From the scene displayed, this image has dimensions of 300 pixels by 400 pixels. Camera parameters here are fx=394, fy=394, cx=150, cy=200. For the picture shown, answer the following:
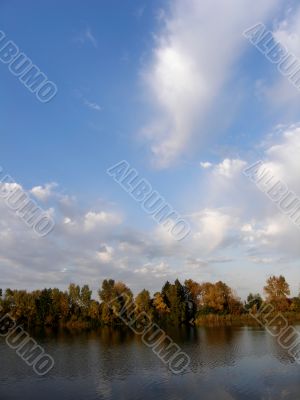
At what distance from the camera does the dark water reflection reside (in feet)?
93.7

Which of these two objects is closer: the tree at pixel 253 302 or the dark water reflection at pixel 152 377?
the dark water reflection at pixel 152 377

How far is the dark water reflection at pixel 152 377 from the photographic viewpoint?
28547 mm

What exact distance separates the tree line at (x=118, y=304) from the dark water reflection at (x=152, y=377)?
63.8 metres

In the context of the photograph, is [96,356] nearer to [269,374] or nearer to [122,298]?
[269,374]

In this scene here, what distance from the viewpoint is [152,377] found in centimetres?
3425

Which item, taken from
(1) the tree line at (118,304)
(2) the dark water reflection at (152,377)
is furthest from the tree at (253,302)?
(2) the dark water reflection at (152,377)

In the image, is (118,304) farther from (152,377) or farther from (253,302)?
(152,377)

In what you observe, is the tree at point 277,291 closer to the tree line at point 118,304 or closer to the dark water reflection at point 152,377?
the tree line at point 118,304

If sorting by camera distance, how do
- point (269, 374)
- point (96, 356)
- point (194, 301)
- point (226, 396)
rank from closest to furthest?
point (226, 396), point (269, 374), point (96, 356), point (194, 301)

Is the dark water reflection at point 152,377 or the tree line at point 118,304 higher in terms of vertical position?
the tree line at point 118,304

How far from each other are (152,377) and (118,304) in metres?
82.5

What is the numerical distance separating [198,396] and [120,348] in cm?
2918

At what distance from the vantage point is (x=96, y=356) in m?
47.0

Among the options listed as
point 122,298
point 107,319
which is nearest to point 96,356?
point 107,319
